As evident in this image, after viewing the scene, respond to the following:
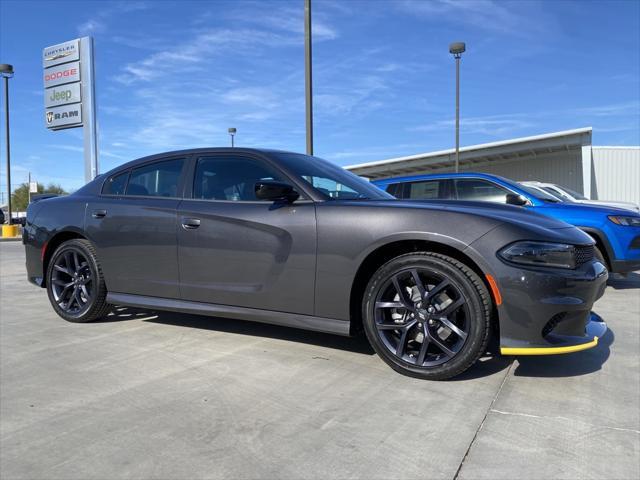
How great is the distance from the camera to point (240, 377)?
298 cm

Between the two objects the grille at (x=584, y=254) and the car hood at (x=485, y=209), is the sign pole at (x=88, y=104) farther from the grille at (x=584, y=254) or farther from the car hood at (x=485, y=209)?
the grille at (x=584, y=254)

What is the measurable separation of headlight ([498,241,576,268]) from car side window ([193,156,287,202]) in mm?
1598

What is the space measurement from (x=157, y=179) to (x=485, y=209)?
2.58 meters

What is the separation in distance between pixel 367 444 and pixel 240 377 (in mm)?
1061

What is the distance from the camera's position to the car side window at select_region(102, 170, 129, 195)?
14.2 ft

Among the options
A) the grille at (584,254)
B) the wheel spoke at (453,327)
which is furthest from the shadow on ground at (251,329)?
the grille at (584,254)

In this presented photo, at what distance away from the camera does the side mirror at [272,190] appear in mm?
3252

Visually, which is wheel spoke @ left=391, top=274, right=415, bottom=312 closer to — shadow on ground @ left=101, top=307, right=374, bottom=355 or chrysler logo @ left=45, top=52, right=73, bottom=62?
shadow on ground @ left=101, top=307, right=374, bottom=355

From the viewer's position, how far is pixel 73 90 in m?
17.2

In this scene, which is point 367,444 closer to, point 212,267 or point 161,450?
point 161,450

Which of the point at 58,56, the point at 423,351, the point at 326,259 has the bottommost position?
the point at 423,351

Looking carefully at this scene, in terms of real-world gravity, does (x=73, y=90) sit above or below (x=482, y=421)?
above

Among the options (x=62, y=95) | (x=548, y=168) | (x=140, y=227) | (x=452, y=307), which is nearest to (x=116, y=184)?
(x=140, y=227)

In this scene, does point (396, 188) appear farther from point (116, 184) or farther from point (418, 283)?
point (418, 283)
